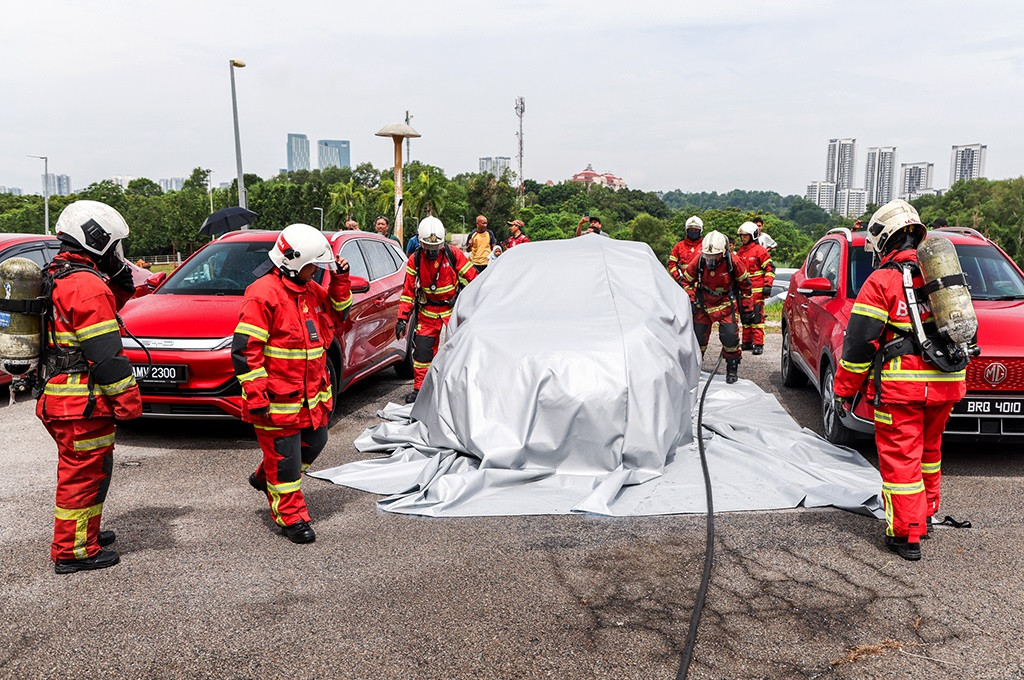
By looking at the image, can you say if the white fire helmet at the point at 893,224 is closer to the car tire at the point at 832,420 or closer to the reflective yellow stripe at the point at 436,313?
the car tire at the point at 832,420

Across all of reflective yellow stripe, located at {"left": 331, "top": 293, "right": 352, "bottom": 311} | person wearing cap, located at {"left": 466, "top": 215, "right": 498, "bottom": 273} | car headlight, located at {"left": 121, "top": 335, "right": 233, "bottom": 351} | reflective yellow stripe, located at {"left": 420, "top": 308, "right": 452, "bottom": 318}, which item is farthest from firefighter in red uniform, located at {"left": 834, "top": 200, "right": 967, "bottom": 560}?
person wearing cap, located at {"left": 466, "top": 215, "right": 498, "bottom": 273}

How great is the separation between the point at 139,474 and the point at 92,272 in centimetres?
222

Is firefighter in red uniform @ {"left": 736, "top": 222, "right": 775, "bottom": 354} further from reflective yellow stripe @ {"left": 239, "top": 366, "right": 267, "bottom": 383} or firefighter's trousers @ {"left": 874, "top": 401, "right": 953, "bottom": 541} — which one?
reflective yellow stripe @ {"left": 239, "top": 366, "right": 267, "bottom": 383}

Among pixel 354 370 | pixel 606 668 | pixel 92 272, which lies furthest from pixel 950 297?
pixel 354 370

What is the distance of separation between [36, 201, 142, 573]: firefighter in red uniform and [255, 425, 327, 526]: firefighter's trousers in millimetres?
732

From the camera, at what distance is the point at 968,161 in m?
155

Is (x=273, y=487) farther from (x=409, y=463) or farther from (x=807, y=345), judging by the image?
(x=807, y=345)

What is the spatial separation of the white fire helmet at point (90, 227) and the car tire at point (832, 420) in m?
4.91

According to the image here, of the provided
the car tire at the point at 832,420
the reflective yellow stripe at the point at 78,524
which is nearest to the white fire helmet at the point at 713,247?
the car tire at the point at 832,420

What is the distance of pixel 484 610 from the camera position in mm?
3744

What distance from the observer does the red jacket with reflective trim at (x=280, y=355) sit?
171 inches

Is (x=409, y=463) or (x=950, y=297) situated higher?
(x=950, y=297)

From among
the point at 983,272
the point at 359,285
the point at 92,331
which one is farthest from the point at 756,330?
the point at 92,331

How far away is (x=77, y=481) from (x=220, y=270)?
3730 millimetres
